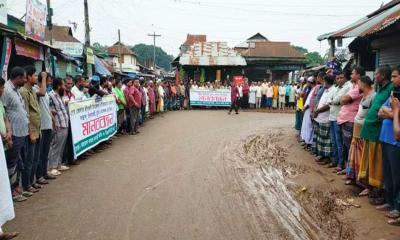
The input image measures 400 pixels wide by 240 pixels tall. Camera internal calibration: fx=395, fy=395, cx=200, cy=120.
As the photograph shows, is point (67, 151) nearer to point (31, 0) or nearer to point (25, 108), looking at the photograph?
point (25, 108)

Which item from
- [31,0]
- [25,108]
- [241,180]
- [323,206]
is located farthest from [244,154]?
[31,0]

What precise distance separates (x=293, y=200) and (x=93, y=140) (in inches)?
218

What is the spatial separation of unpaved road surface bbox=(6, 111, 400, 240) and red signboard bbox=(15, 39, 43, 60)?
4.58m

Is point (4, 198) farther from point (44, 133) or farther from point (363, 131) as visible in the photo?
point (363, 131)

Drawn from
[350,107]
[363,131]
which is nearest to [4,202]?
[363,131]

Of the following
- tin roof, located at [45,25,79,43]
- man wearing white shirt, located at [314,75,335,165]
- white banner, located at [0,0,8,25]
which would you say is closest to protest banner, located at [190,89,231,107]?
white banner, located at [0,0,8,25]

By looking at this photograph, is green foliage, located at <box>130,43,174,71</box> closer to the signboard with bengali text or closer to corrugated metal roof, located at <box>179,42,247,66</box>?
corrugated metal roof, located at <box>179,42,247,66</box>

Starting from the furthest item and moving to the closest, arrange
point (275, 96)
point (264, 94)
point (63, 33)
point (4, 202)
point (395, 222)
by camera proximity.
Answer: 1. point (63, 33)
2. point (264, 94)
3. point (275, 96)
4. point (395, 222)
5. point (4, 202)

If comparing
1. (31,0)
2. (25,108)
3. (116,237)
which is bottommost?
(116,237)

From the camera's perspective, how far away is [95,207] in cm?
548

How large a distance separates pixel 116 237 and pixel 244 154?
548cm

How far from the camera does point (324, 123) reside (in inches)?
335

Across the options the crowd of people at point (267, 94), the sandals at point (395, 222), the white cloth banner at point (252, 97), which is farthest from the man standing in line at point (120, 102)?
the white cloth banner at point (252, 97)

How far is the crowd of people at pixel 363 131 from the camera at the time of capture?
511cm
